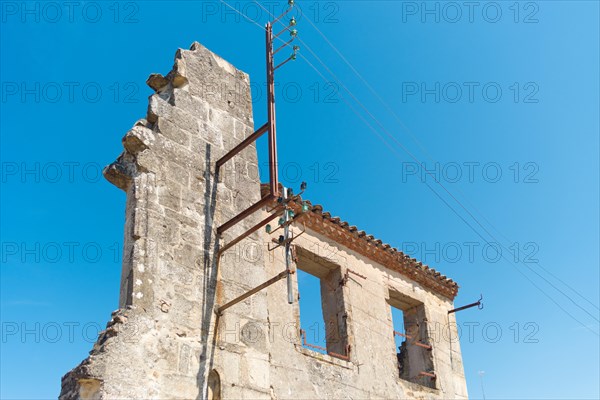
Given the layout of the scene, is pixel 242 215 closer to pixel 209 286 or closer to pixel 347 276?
pixel 209 286

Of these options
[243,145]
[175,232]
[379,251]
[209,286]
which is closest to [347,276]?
[379,251]

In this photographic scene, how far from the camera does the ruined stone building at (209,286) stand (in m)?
5.18

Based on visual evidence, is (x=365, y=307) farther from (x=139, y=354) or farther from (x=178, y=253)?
(x=139, y=354)

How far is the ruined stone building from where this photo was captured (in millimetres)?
5180

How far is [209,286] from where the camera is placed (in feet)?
19.5

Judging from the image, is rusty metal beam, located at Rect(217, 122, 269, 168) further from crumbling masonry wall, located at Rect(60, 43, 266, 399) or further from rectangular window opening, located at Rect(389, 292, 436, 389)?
rectangular window opening, located at Rect(389, 292, 436, 389)

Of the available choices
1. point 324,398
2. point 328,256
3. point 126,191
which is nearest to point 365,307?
point 328,256

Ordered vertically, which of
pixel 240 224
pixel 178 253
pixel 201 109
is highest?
pixel 201 109

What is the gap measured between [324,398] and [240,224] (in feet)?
8.77

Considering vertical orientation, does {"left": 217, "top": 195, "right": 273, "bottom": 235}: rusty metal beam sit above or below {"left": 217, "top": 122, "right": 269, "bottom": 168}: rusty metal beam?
below

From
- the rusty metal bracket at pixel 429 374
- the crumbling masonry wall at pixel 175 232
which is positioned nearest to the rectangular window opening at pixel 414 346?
the rusty metal bracket at pixel 429 374

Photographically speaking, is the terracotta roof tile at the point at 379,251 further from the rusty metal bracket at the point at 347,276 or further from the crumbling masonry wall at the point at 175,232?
the crumbling masonry wall at the point at 175,232

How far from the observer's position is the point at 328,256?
360 inches

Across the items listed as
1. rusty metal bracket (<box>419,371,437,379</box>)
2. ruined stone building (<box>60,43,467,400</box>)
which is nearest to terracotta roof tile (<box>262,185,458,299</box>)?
ruined stone building (<box>60,43,467,400</box>)
